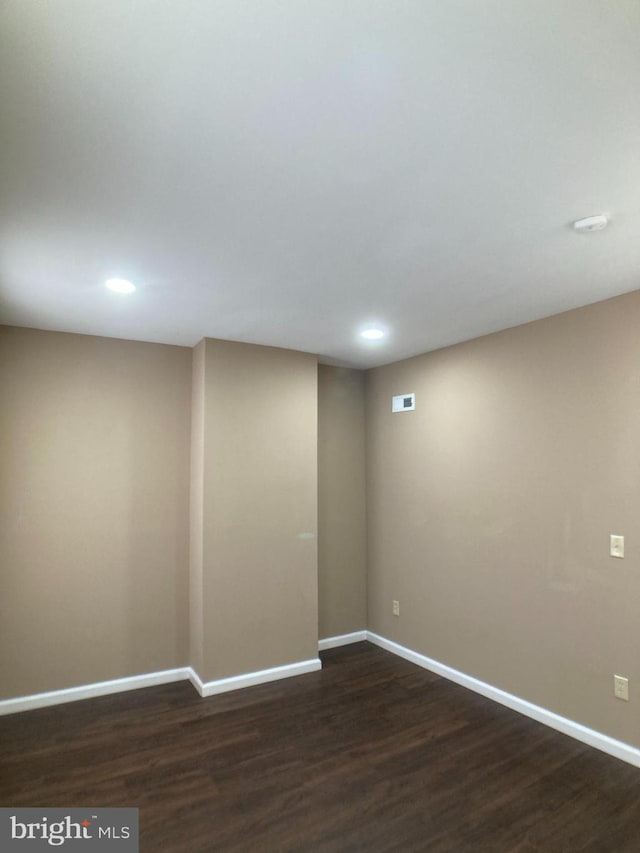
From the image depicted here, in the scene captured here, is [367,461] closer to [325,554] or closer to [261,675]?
[325,554]

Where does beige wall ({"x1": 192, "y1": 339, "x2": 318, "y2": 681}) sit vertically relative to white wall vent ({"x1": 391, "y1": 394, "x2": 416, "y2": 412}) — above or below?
below

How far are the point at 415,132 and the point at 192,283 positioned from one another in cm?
154

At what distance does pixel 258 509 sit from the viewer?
381cm

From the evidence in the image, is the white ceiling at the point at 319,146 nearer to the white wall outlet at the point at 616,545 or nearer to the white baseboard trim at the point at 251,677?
the white wall outlet at the point at 616,545

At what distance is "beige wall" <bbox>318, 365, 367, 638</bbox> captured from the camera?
447cm

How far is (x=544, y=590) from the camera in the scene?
123 inches

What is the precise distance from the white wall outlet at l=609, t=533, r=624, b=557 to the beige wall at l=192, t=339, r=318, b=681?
2.15 meters

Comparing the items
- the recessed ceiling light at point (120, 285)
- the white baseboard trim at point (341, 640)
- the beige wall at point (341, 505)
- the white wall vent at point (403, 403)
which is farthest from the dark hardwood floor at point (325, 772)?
the recessed ceiling light at point (120, 285)

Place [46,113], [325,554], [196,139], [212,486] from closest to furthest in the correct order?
[46,113], [196,139], [212,486], [325,554]

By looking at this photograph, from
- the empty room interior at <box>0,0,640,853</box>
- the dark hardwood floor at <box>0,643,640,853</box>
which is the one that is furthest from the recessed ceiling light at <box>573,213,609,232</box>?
the dark hardwood floor at <box>0,643,640,853</box>

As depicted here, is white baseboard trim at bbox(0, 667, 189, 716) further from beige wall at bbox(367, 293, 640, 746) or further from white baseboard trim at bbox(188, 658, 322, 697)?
beige wall at bbox(367, 293, 640, 746)

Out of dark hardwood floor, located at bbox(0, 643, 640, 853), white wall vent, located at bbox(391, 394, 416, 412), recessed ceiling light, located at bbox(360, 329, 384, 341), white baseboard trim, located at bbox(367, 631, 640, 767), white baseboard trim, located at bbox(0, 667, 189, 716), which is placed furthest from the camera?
white wall vent, located at bbox(391, 394, 416, 412)

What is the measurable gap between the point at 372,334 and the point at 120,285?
5.73 feet

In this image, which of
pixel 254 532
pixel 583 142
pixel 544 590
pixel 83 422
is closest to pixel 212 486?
pixel 254 532
